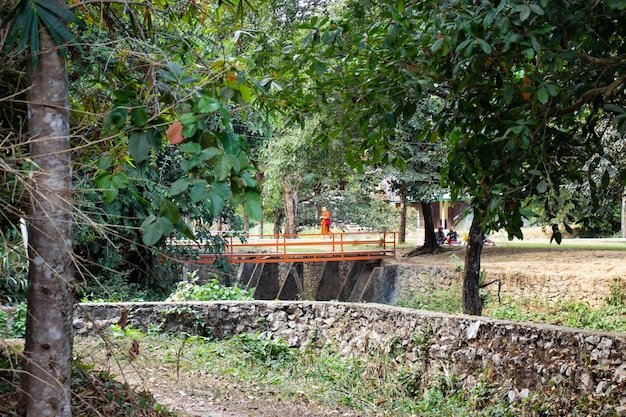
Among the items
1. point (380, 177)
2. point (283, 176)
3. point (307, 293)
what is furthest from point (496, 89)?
point (307, 293)

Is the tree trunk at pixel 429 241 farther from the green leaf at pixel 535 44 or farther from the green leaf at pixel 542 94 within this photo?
the green leaf at pixel 535 44

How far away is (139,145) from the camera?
9.77 feet

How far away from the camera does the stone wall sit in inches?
261

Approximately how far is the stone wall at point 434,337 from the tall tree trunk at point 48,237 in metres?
1.33

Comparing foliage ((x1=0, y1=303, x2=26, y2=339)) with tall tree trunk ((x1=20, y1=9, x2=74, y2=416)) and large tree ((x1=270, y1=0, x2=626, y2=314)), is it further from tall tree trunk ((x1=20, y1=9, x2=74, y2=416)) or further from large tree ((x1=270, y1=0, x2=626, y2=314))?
tall tree trunk ((x1=20, y1=9, x2=74, y2=416))

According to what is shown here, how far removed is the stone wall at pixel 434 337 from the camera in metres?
6.62

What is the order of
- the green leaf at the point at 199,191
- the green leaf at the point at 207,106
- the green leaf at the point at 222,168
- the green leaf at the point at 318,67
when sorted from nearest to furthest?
the green leaf at the point at 199,191, the green leaf at the point at 222,168, the green leaf at the point at 207,106, the green leaf at the point at 318,67

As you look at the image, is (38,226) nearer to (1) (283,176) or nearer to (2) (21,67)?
(2) (21,67)

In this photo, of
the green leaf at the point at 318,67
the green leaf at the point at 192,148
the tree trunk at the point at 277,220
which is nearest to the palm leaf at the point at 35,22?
the green leaf at the point at 192,148

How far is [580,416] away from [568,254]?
15.6 metres

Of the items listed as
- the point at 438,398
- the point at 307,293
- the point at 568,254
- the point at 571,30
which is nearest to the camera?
the point at 571,30

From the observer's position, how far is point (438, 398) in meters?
7.81

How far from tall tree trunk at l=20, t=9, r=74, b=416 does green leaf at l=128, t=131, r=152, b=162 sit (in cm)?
43

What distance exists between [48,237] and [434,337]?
240 inches
